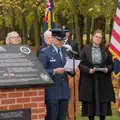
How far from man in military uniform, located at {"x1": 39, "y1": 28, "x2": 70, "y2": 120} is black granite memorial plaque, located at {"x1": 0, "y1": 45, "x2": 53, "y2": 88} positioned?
37 centimetres

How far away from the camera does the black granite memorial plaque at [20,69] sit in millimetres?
5668

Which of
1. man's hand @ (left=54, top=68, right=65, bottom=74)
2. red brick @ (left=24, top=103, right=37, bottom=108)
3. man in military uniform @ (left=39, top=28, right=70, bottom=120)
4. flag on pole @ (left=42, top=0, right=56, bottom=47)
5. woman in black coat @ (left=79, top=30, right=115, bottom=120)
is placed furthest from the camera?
flag on pole @ (left=42, top=0, right=56, bottom=47)

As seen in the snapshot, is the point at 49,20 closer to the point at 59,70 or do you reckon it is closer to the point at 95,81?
the point at 95,81

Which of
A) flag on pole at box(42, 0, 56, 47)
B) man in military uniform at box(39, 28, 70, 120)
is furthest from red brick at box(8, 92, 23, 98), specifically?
flag on pole at box(42, 0, 56, 47)

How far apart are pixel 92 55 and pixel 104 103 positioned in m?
0.97

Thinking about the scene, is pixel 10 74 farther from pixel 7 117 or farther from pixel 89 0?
pixel 89 0

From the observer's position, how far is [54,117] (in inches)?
258

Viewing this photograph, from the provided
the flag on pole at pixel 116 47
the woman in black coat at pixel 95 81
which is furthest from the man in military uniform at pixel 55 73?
the flag on pole at pixel 116 47

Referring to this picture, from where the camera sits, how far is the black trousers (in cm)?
648

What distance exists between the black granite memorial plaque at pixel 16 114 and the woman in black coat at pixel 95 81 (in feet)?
6.77

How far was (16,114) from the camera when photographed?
5.73 meters

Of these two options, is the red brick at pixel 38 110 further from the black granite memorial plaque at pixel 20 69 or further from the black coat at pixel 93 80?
the black coat at pixel 93 80

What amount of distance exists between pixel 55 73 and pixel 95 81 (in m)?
1.58

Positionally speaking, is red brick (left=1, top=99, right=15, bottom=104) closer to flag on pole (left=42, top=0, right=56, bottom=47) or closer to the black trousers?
the black trousers
